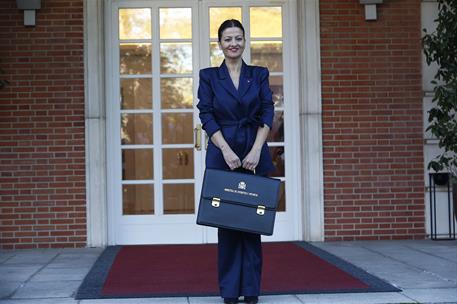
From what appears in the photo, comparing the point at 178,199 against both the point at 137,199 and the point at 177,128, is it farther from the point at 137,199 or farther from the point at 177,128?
the point at 177,128

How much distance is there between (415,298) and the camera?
16.3 feet

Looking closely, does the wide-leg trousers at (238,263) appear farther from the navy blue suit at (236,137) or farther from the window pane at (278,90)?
the window pane at (278,90)

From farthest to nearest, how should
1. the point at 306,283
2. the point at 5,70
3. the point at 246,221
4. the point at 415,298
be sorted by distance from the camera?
the point at 5,70, the point at 306,283, the point at 415,298, the point at 246,221

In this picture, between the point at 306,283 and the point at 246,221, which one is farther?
the point at 306,283

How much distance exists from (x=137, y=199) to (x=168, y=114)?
908 millimetres

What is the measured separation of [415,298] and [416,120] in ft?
10.9

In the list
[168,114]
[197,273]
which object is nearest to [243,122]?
[197,273]

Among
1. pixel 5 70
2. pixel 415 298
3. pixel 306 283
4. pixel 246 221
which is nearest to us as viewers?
pixel 246 221

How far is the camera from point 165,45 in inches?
314

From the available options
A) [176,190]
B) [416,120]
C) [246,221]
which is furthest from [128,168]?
[246,221]

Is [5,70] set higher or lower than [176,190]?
higher

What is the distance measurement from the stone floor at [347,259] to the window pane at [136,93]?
4.96 ft

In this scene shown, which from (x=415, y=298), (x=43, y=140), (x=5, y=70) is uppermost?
(x=5, y=70)

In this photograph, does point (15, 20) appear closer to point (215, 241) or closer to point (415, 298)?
Result: point (215, 241)
